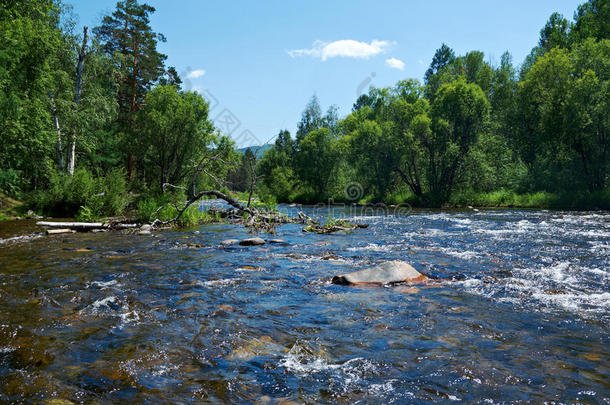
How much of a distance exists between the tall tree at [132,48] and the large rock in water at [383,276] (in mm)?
30793

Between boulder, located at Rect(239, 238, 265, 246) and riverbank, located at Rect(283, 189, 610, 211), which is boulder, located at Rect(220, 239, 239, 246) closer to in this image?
boulder, located at Rect(239, 238, 265, 246)

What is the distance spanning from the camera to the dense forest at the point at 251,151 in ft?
63.6

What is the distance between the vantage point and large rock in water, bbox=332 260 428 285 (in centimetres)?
717

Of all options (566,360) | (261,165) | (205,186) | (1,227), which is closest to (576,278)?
(566,360)

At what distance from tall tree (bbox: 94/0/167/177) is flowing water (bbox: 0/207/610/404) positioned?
94.4 ft

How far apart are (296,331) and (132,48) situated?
37775 millimetres

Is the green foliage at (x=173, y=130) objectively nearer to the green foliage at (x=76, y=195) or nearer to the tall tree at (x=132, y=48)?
the green foliage at (x=76, y=195)

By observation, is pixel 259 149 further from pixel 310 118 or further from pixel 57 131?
pixel 310 118

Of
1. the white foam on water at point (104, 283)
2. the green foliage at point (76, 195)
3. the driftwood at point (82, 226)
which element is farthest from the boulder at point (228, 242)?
the green foliage at point (76, 195)

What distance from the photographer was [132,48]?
1347 inches

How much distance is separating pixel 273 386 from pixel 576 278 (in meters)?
7.13

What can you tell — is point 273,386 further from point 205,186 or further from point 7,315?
point 205,186

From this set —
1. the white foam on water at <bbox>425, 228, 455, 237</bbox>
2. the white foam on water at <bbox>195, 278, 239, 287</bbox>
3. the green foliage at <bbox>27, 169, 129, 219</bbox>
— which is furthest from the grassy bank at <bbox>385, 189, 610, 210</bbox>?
the white foam on water at <bbox>195, 278, 239, 287</bbox>

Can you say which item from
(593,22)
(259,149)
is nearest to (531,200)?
(259,149)
